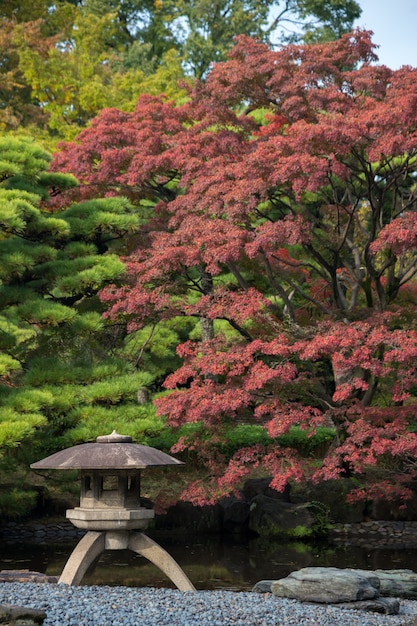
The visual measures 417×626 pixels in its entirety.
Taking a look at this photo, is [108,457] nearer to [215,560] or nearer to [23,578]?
[23,578]

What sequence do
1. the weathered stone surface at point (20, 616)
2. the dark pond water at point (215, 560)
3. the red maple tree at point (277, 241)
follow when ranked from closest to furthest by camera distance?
1. the weathered stone surface at point (20, 616)
2. the dark pond water at point (215, 560)
3. the red maple tree at point (277, 241)

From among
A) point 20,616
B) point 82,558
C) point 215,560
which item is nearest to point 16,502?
point 215,560

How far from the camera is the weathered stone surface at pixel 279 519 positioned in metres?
12.6

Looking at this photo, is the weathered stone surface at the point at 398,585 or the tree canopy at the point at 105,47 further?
the tree canopy at the point at 105,47

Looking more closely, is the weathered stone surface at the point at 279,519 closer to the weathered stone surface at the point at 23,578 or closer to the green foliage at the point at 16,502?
the green foliage at the point at 16,502

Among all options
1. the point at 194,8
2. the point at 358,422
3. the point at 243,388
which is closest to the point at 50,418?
the point at 243,388

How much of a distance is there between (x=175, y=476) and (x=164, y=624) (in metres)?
7.57

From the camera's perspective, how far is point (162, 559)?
7570 mm

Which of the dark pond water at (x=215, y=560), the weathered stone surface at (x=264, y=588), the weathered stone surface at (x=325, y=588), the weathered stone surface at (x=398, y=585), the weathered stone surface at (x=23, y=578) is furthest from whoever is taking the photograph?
the dark pond water at (x=215, y=560)

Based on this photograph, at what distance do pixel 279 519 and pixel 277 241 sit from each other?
173 inches

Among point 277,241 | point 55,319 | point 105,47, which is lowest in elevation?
point 55,319

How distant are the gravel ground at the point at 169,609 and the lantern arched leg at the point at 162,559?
718 mm

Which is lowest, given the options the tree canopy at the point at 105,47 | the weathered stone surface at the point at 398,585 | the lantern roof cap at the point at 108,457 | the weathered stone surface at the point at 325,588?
the weathered stone surface at the point at 398,585

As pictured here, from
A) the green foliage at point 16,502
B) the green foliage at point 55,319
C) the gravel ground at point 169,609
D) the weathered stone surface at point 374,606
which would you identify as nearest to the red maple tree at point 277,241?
the green foliage at point 55,319
